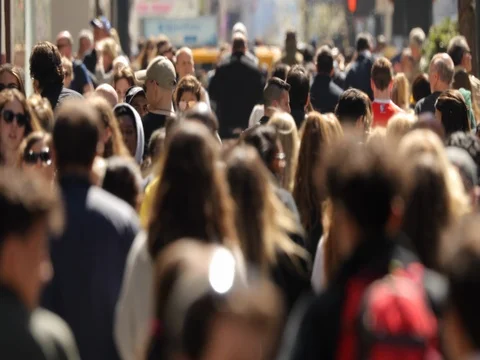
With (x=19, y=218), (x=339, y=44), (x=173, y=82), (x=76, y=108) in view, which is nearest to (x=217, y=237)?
(x=76, y=108)

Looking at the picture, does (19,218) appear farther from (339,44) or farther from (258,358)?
(339,44)

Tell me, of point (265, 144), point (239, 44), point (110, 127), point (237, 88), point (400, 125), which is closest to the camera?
point (265, 144)

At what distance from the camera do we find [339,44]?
8012 cm

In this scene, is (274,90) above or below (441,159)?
below

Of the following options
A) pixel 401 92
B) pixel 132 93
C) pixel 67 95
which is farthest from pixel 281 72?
pixel 67 95

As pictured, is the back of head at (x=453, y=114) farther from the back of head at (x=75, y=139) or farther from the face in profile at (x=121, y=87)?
the back of head at (x=75, y=139)

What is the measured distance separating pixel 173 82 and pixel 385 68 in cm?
211

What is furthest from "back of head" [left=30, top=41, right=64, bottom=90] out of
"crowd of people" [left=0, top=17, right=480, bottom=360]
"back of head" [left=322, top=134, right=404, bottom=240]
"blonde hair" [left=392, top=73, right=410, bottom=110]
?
"back of head" [left=322, top=134, right=404, bottom=240]

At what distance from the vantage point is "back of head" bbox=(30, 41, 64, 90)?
11398 millimetres

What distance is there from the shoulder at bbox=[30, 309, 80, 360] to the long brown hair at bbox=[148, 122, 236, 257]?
1401 millimetres

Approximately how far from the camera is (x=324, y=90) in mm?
16188

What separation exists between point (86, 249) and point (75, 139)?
1.62ft

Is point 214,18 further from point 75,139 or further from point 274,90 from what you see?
point 75,139

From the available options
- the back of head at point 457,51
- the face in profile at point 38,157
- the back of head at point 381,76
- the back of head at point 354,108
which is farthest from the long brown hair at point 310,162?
the back of head at point 457,51
